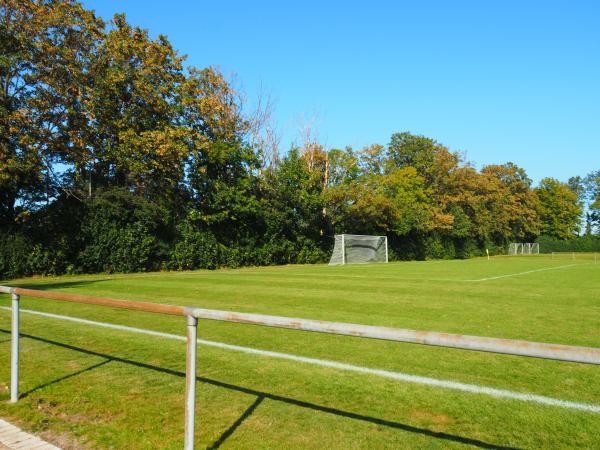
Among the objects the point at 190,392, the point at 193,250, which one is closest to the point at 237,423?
the point at 190,392

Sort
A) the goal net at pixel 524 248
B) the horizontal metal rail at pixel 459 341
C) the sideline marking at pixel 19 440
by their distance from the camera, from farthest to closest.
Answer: the goal net at pixel 524 248 < the sideline marking at pixel 19 440 < the horizontal metal rail at pixel 459 341

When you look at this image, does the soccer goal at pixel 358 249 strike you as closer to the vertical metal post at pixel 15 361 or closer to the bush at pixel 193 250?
the bush at pixel 193 250

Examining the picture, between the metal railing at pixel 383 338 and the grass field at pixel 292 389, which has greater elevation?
the metal railing at pixel 383 338

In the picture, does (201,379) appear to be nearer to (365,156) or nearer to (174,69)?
(174,69)

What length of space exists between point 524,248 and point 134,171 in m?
71.6

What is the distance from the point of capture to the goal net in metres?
76.1

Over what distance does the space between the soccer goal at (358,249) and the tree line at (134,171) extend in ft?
5.69

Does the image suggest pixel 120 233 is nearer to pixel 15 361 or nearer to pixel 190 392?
pixel 15 361

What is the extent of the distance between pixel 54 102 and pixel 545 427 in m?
24.9

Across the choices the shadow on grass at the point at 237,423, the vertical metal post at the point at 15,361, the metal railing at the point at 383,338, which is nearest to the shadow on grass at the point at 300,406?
the shadow on grass at the point at 237,423

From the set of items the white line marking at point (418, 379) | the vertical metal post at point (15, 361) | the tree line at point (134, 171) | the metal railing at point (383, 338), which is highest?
the tree line at point (134, 171)

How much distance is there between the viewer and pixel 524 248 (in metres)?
79.5

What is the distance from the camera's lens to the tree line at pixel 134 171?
22281mm

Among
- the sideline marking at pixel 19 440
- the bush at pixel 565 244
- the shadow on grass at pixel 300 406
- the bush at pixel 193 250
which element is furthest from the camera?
the bush at pixel 565 244
